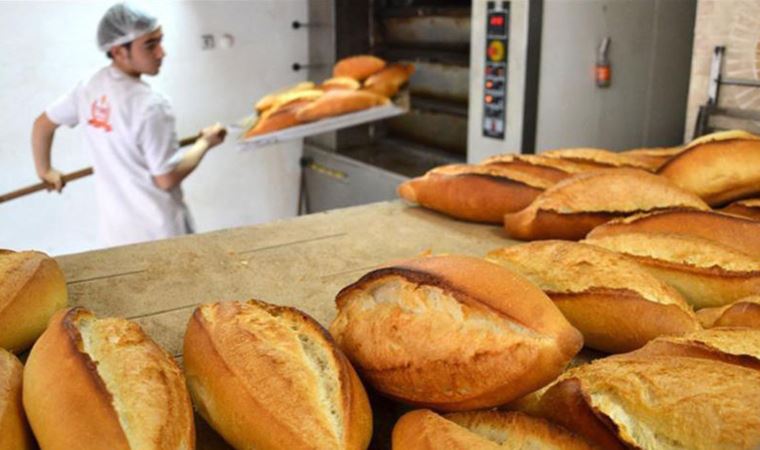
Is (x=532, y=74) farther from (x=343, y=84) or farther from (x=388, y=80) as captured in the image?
(x=343, y=84)

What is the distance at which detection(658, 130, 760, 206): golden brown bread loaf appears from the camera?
1.39m

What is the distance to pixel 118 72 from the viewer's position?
8.59 feet

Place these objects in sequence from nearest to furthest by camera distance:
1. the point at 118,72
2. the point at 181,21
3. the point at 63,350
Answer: the point at 63,350
the point at 118,72
the point at 181,21

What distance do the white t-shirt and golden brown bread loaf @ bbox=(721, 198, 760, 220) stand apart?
199 cm

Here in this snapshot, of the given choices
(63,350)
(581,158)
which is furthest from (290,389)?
(581,158)

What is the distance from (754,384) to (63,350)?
692 millimetres

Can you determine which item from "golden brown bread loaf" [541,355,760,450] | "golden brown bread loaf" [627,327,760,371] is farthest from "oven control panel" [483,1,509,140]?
"golden brown bread loaf" [541,355,760,450]

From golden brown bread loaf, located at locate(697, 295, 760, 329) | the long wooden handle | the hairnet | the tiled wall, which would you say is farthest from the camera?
the long wooden handle

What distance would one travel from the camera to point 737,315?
2.90 ft

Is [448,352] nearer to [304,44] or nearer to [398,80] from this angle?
[398,80]

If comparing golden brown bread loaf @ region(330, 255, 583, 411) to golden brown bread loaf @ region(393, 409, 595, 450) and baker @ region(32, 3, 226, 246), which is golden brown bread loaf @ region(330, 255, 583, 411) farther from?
baker @ region(32, 3, 226, 246)

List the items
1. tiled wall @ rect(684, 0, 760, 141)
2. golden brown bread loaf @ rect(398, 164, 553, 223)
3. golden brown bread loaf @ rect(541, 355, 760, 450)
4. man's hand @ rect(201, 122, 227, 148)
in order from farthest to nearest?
man's hand @ rect(201, 122, 227, 148)
tiled wall @ rect(684, 0, 760, 141)
golden brown bread loaf @ rect(398, 164, 553, 223)
golden brown bread loaf @ rect(541, 355, 760, 450)

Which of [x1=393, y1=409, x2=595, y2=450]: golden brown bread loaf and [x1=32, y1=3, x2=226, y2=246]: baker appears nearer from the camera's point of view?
[x1=393, y1=409, x2=595, y2=450]: golden brown bread loaf

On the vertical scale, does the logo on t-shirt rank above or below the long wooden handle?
above
